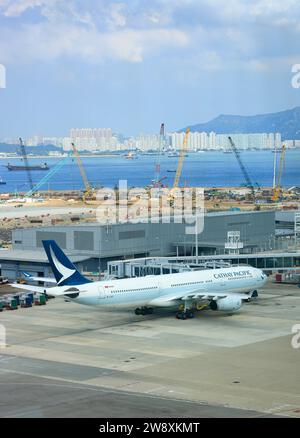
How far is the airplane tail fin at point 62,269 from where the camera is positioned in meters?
55.9

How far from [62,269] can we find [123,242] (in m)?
26.0

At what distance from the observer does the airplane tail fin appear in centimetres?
5591

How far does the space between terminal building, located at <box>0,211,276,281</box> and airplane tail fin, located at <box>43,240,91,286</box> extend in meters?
22.6

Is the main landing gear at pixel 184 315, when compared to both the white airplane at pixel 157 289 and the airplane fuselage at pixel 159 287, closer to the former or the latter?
the white airplane at pixel 157 289

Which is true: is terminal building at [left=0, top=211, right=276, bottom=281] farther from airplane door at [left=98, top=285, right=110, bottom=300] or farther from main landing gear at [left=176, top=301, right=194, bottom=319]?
airplane door at [left=98, top=285, right=110, bottom=300]

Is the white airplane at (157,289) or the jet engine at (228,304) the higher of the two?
the white airplane at (157,289)

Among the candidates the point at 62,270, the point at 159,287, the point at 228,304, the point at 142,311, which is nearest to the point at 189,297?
the point at 159,287

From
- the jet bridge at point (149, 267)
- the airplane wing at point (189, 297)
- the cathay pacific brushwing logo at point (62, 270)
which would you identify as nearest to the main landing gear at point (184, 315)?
the airplane wing at point (189, 297)

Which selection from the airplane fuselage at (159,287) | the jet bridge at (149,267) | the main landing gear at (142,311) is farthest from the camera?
the jet bridge at (149,267)

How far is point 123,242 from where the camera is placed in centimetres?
8181

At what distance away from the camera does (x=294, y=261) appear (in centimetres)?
7638

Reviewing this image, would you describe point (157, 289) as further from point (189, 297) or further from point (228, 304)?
point (228, 304)
